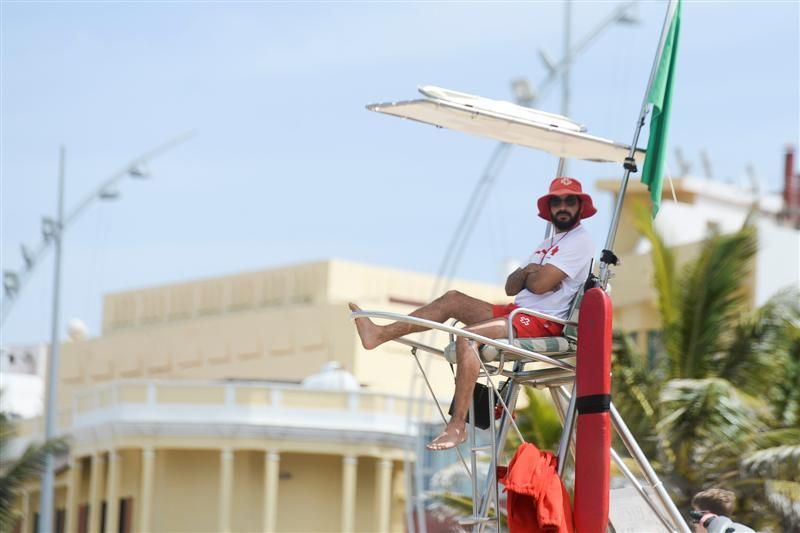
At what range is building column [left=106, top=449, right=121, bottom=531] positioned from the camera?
51.3 metres

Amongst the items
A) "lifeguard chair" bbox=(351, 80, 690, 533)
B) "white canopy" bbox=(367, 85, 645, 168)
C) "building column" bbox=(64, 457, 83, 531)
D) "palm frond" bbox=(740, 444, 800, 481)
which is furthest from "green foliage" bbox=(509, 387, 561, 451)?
"building column" bbox=(64, 457, 83, 531)

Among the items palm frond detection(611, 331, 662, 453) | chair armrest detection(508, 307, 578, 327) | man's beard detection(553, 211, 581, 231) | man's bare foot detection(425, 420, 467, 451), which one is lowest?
man's bare foot detection(425, 420, 467, 451)

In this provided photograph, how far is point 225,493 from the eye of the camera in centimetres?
4966

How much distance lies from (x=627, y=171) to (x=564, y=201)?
1.43 feet

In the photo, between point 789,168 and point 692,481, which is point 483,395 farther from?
point 789,168

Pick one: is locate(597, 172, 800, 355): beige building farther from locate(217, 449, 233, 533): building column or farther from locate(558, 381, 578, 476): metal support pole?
locate(558, 381, 578, 476): metal support pole

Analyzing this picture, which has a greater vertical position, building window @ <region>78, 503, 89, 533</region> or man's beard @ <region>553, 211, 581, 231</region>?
building window @ <region>78, 503, 89, 533</region>

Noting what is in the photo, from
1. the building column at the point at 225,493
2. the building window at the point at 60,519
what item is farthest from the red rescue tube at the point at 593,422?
the building window at the point at 60,519

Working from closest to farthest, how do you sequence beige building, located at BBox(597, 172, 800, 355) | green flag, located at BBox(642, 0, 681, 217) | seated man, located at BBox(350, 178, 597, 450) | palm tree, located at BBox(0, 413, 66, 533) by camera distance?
seated man, located at BBox(350, 178, 597, 450) < green flag, located at BBox(642, 0, 681, 217) < palm tree, located at BBox(0, 413, 66, 533) < beige building, located at BBox(597, 172, 800, 355)

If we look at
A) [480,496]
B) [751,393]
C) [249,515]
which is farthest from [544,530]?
[249,515]

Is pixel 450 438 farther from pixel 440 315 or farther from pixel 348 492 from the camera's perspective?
pixel 348 492

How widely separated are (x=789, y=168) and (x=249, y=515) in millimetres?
19409

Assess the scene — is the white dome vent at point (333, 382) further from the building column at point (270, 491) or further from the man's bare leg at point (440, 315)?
the man's bare leg at point (440, 315)

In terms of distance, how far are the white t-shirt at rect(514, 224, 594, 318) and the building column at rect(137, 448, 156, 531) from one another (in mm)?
39194
